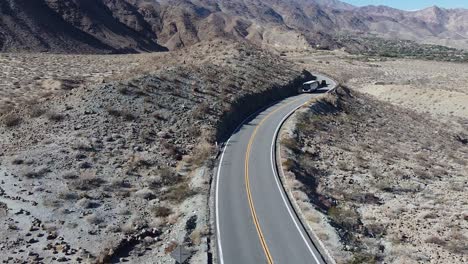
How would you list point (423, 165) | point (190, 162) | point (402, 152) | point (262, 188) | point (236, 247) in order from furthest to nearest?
point (402, 152)
point (423, 165)
point (190, 162)
point (262, 188)
point (236, 247)

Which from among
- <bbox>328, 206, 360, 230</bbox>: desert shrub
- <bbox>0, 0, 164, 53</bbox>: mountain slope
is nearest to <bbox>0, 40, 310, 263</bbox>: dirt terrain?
<bbox>328, 206, 360, 230</bbox>: desert shrub

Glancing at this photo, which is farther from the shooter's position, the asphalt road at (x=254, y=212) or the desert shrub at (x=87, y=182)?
the desert shrub at (x=87, y=182)

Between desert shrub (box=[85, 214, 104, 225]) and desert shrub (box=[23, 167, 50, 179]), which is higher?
desert shrub (box=[23, 167, 50, 179])

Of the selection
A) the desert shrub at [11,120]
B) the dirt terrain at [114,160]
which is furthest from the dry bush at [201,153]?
the desert shrub at [11,120]

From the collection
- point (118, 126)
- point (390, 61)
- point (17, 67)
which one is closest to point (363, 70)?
point (390, 61)

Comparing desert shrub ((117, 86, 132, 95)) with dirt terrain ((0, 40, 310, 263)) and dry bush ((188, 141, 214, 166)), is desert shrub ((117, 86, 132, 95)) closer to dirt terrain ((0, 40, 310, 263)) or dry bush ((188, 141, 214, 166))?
dirt terrain ((0, 40, 310, 263))

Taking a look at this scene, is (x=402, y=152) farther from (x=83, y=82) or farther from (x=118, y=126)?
(x=83, y=82)

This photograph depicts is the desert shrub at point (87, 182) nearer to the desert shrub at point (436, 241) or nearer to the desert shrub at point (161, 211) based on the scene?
the desert shrub at point (161, 211)
